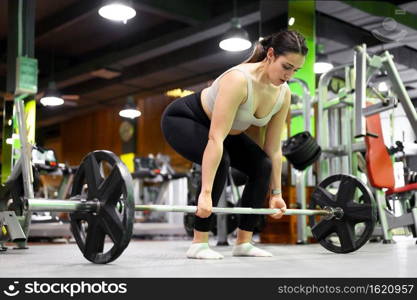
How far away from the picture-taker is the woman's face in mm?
2471

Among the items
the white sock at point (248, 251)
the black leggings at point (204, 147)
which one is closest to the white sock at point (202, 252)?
the black leggings at point (204, 147)

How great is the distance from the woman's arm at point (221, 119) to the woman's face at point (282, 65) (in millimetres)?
149

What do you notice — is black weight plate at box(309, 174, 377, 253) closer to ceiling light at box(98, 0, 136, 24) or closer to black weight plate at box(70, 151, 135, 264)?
black weight plate at box(70, 151, 135, 264)

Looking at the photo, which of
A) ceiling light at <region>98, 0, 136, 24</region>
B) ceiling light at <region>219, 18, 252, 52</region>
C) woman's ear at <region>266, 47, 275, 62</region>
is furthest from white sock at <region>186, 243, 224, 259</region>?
ceiling light at <region>219, 18, 252, 52</region>

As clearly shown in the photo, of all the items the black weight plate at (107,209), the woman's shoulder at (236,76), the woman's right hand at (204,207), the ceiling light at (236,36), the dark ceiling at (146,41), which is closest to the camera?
the black weight plate at (107,209)

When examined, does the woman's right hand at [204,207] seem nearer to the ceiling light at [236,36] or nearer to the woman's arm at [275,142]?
the woman's arm at [275,142]

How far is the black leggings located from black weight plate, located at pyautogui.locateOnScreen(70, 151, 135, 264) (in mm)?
444

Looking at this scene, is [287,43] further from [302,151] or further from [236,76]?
[302,151]

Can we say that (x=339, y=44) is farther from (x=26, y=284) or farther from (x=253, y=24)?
(x=26, y=284)

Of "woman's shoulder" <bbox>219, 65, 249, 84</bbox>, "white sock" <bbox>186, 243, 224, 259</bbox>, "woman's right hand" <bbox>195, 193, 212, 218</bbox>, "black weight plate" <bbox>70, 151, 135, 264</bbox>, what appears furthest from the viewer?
"white sock" <bbox>186, 243, 224, 259</bbox>

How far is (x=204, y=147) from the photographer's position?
8.70ft

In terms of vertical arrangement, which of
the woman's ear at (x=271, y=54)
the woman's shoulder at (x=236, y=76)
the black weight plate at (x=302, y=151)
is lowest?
the black weight plate at (x=302, y=151)

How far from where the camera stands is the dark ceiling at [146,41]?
5513mm

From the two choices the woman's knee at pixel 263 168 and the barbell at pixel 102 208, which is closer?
the barbell at pixel 102 208
